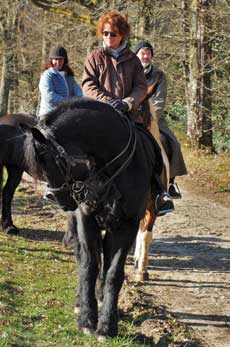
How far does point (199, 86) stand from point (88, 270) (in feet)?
42.3

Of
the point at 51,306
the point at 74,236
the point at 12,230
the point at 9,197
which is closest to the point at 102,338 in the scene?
the point at 51,306

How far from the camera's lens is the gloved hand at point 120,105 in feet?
18.6

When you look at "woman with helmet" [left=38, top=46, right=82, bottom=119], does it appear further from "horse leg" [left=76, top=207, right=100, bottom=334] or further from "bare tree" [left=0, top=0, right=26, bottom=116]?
"bare tree" [left=0, top=0, right=26, bottom=116]

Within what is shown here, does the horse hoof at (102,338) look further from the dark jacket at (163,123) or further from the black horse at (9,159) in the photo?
the dark jacket at (163,123)

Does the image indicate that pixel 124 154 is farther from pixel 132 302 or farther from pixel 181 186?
pixel 181 186

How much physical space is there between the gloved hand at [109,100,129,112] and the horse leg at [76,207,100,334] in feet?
3.31

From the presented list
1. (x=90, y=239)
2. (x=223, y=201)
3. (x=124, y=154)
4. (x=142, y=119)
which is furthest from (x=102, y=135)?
(x=223, y=201)

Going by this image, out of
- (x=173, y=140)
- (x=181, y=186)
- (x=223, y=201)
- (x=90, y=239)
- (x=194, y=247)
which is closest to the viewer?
(x=90, y=239)

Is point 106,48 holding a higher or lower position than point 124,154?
higher

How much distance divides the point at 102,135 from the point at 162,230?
18.7 feet

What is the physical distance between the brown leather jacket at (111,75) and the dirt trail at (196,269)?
7.65 feet

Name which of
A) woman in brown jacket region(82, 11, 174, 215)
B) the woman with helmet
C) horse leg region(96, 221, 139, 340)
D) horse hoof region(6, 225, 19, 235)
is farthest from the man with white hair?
horse hoof region(6, 225, 19, 235)

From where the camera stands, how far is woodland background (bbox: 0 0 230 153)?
17.3 m

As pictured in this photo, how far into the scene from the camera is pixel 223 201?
45.2ft
